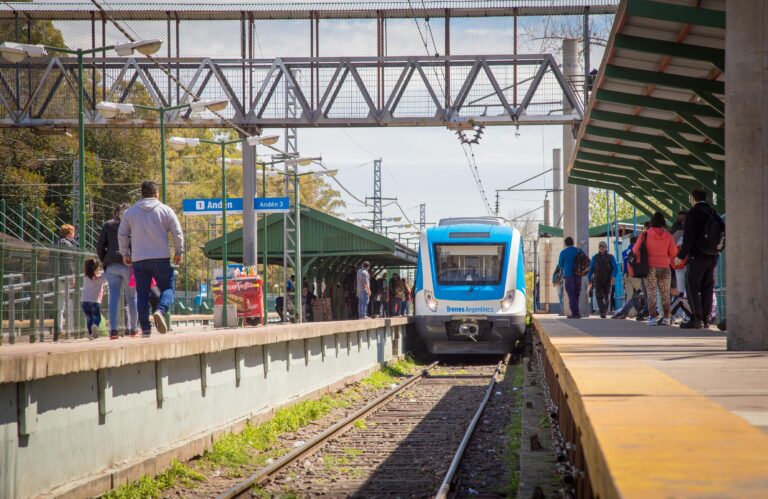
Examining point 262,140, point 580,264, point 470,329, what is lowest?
point 470,329

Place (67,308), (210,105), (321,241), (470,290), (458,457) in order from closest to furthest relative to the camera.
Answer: (458,457), (67,308), (470,290), (210,105), (321,241)

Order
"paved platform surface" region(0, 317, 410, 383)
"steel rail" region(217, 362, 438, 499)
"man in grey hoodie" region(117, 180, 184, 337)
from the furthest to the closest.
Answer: "man in grey hoodie" region(117, 180, 184, 337)
"steel rail" region(217, 362, 438, 499)
"paved platform surface" region(0, 317, 410, 383)

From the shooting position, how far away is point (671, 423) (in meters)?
3.76

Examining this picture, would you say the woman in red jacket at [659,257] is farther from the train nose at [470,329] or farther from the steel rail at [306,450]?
the train nose at [470,329]

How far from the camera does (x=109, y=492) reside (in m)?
7.14

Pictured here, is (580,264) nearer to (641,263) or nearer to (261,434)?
(641,263)

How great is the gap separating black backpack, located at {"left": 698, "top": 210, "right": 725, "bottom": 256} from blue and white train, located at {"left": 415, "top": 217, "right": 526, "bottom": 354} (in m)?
9.91

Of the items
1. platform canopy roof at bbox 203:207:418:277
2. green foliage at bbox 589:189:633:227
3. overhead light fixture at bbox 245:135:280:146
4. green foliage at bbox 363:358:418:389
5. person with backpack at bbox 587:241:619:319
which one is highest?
green foliage at bbox 589:189:633:227

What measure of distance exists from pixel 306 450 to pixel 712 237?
5.08 metres

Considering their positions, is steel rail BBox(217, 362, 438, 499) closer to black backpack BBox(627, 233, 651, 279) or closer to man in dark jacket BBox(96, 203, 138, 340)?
man in dark jacket BBox(96, 203, 138, 340)

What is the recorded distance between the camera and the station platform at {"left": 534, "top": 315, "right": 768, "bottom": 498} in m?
2.59

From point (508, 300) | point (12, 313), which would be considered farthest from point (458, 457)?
point (508, 300)

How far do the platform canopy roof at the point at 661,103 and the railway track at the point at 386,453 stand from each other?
4029mm

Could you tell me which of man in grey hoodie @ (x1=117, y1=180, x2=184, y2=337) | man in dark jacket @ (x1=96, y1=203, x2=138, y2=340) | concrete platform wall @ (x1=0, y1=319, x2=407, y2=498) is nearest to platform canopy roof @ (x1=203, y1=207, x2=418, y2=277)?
man in dark jacket @ (x1=96, y1=203, x2=138, y2=340)
